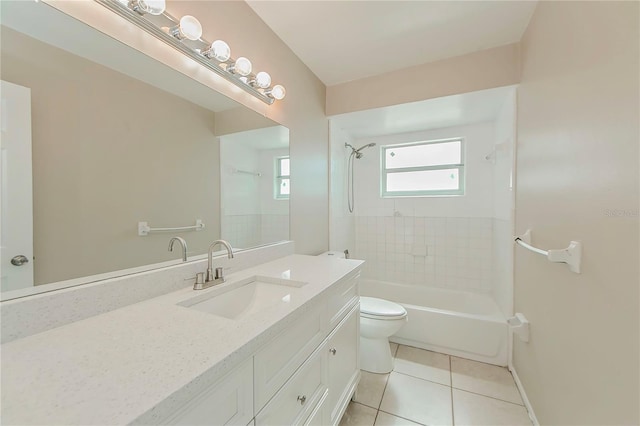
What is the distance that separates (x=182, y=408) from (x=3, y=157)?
0.78 meters

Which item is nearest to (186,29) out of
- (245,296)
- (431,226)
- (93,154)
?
(93,154)

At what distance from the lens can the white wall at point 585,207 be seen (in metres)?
0.71

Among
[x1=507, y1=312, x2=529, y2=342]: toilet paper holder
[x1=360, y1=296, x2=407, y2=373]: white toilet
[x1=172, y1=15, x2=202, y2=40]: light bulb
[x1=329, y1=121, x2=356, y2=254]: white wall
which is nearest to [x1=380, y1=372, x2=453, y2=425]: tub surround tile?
[x1=360, y1=296, x2=407, y2=373]: white toilet

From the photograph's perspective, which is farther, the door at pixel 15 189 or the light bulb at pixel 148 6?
the light bulb at pixel 148 6

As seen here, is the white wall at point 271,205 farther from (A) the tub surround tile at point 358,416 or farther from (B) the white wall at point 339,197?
(A) the tub surround tile at point 358,416

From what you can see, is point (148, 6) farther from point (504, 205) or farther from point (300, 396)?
point (504, 205)

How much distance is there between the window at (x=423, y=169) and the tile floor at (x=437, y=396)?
171cm

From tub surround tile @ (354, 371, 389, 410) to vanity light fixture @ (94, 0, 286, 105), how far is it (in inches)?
79.9

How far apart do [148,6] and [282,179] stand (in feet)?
3.45

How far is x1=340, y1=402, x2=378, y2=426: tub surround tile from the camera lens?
4.58 feet

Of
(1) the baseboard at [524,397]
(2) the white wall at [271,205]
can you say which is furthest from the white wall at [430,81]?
(1) the baseboard at [524,397]

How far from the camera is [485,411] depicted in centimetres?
147

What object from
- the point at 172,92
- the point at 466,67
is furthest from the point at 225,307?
the point at 466,67

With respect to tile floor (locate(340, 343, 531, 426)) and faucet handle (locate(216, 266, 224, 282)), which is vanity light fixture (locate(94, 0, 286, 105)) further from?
tile floor (locate(340, 343, 531, 426))
